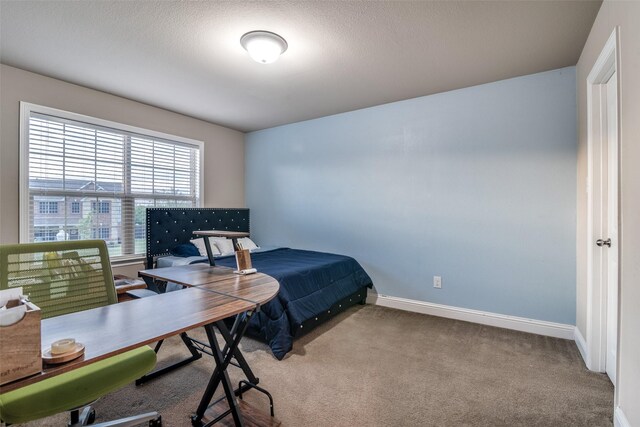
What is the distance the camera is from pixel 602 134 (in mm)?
Result: 2107

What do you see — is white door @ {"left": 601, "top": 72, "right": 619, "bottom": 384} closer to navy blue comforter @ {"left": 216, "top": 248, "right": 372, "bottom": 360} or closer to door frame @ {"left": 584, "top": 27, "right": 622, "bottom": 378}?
door frame @ {"left": 584, "top": 27, "right": 622, "bottom": 378}

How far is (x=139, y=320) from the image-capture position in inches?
44.8

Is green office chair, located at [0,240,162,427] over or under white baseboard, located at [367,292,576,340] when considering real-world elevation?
over

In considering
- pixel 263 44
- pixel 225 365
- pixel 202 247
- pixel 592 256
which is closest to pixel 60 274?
pixel 225 365

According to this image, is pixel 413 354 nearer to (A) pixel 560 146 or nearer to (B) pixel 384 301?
(B) pixel 384 301

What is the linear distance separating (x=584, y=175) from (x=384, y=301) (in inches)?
90.2

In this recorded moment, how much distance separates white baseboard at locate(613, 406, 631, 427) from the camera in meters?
1.47

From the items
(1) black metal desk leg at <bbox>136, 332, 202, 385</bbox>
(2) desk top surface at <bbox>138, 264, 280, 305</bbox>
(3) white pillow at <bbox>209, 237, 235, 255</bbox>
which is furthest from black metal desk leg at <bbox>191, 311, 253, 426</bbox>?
(3) white pillow at <bbox>209, 237, 235, 255</bbox>

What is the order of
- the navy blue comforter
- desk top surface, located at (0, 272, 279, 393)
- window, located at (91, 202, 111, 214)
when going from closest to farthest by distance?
1. desk top surface, located at (0, 272, 279, 393)
2. the navy blue comforter
3. window, located at (91, 202, 111, 214)

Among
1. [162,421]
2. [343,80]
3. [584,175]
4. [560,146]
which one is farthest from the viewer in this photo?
[343,80]

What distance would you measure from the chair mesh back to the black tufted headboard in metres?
2.10

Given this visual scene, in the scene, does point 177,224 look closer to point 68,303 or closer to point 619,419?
point 68,303

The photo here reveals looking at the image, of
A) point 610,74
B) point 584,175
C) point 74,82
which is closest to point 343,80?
point 610,74

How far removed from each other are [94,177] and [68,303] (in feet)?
7.46
